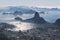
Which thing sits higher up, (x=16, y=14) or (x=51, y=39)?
(x=51, y=39)

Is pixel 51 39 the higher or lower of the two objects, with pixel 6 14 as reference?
higher

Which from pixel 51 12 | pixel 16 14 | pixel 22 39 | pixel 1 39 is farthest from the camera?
pixel 16 14

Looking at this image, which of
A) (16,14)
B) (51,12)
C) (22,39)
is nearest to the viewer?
(22,39)

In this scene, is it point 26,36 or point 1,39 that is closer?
point 1,39

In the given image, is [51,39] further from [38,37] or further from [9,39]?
[9,39]

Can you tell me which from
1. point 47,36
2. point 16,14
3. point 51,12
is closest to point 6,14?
point 16,14

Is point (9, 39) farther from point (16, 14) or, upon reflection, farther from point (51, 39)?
point (16, 14)

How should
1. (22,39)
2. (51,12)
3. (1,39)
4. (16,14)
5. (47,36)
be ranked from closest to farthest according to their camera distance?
(1,39) < (22,39) < (47,36) < (51,12) < (16,14)

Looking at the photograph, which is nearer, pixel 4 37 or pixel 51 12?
pixel 4 37

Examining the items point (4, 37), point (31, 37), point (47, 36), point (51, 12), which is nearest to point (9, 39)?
point (4, 37)
